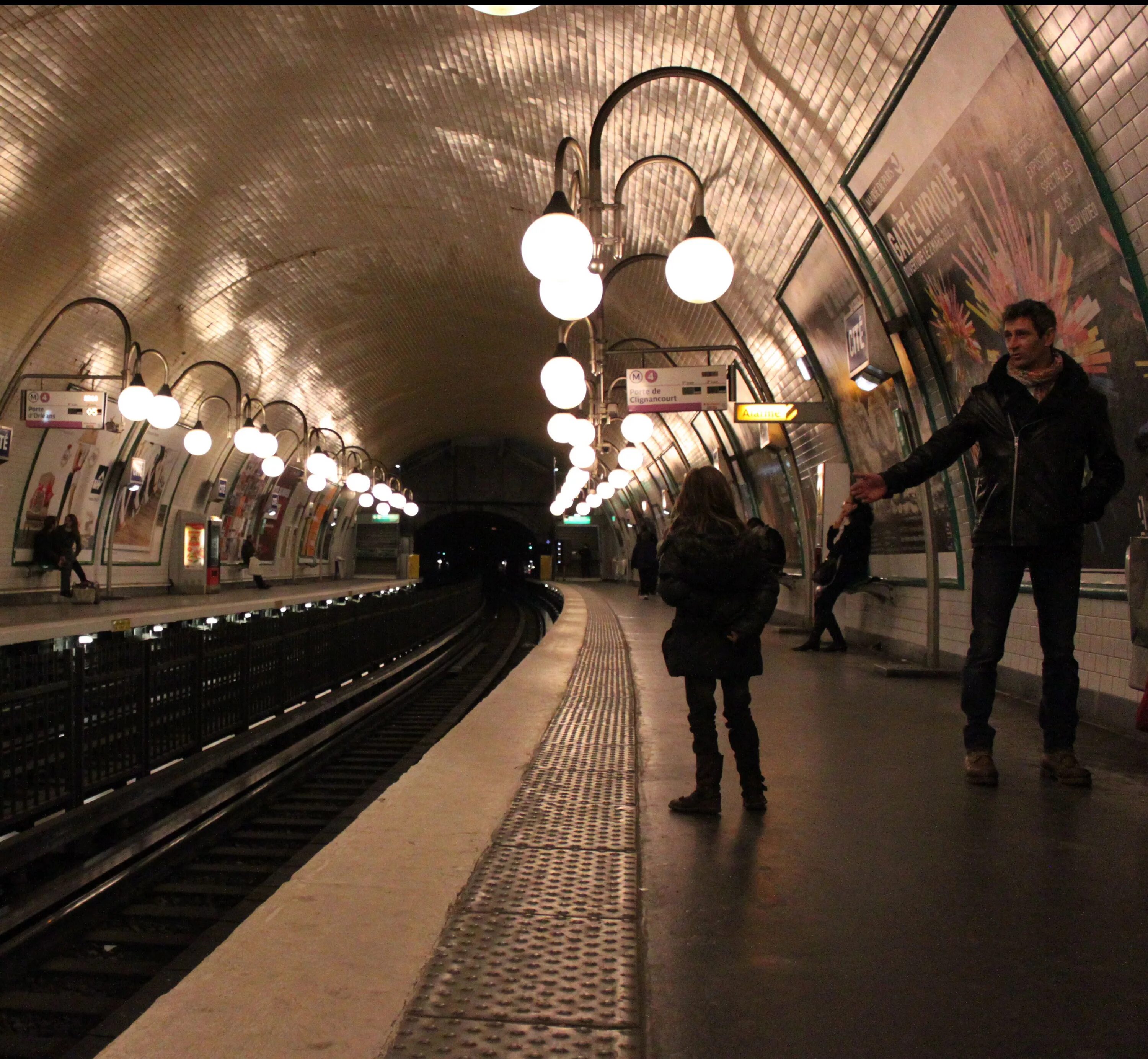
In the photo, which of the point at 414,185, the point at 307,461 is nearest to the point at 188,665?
the point at 414,185

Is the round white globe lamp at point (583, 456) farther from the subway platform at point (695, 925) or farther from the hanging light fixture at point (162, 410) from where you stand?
the subway platform at point (695, 925)

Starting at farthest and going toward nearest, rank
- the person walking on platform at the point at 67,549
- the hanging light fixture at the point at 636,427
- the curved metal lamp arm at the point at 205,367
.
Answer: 1. the person walking on platform at the point at 67,549
2. the curved metal lamp arm at the point at 205,367
3. the hanging light fixture at the point at 636,427

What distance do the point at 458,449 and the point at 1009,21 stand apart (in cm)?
4490

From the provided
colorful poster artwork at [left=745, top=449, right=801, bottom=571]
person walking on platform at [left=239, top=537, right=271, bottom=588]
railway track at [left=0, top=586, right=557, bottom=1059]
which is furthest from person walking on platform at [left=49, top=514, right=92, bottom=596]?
colorful poster artwork at [left=745, top=449, right=801, bottom=571]

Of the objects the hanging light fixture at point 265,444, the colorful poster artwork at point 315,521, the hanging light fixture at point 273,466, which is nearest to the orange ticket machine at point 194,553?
the hanging light fixture at point 273,466

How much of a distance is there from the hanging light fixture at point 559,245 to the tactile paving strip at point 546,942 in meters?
2.58

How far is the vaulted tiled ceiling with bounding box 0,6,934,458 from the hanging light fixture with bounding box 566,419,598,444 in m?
2.62

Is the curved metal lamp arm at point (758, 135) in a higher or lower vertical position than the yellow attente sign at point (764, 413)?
higher

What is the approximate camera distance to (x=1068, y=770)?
172 inches

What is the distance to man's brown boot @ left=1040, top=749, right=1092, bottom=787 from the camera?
4.38 metres

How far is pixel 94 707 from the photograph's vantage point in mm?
6102

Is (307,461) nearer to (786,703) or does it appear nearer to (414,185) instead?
(414,185)

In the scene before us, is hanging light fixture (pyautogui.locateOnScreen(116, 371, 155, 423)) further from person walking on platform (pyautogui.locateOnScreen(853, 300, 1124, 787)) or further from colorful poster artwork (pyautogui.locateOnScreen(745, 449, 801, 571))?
person walking on platform (pyautogui.locateOnScreen(853, 300, 1124, 787))

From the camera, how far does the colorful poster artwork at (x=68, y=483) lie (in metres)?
16.8
